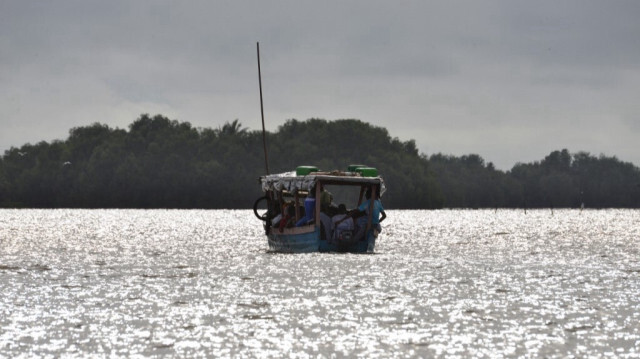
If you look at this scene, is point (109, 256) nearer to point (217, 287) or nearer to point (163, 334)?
point (217, 287)

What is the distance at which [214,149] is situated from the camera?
6688 inches

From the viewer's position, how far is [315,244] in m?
32.4

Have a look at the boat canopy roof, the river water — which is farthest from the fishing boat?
the river water

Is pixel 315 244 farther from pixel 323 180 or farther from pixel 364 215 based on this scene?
pixel 323 180

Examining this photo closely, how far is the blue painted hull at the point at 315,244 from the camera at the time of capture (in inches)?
1273

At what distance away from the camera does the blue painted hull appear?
32.3 m

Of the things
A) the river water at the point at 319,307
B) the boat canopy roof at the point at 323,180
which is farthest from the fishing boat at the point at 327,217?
the river water at the point at 319,307

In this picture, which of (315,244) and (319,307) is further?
(315,244)

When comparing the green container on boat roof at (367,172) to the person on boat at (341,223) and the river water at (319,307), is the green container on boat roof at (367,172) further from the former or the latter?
the river water at (319,307)

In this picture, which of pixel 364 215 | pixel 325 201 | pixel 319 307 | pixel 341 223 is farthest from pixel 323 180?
pixel 319 307

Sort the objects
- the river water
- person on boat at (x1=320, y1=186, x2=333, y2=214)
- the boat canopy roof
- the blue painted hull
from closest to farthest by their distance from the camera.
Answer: the river water → the boat canopy roof → the blue painted hull → person on boat at (x1=320, y1=186, x2=333, y2=214)

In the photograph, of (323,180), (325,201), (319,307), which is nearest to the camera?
(319,307)

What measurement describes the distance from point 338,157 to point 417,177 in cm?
1506

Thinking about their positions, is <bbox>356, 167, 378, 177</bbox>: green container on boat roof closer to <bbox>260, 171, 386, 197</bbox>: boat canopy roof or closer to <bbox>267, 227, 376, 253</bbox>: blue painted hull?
<bbox>260, 171, 386, 197</bbox>: boat canopy roof
